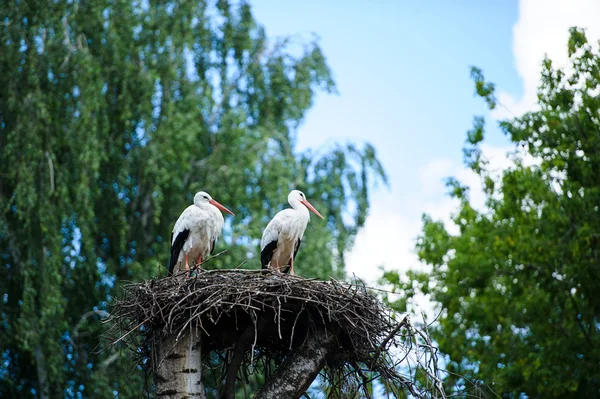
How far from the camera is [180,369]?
26.5 feet

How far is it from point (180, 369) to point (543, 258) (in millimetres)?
9029

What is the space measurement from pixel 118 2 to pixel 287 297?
10.6 m

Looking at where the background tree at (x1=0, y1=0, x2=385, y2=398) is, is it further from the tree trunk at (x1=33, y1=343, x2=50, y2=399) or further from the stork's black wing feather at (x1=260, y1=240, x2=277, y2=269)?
the stork's black wing feather at (x1=260, y1=240, x2=277, y2=269)

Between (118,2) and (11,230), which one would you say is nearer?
(11,230)

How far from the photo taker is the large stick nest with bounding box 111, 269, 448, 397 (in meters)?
8.02

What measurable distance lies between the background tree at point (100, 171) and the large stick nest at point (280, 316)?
555 centimetres

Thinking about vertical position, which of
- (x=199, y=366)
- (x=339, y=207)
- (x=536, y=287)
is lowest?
(x=199, y=366)

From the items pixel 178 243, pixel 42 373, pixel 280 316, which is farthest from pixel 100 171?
pixel 280 316

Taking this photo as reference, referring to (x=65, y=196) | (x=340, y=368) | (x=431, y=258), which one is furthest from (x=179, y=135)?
(x=340, y=368)

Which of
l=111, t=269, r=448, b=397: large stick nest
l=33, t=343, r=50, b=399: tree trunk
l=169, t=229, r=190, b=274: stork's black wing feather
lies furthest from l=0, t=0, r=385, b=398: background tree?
l=111, t=269, r=448, b=397: large stick nest

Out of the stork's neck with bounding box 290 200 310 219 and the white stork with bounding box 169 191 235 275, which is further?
the stork's neck with bounding box 290 200 310 219

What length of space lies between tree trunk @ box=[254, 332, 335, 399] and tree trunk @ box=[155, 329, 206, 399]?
0.53 m

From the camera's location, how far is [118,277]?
17.2 m

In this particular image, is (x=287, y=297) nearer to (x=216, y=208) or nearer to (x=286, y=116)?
(x=216, y=208)
